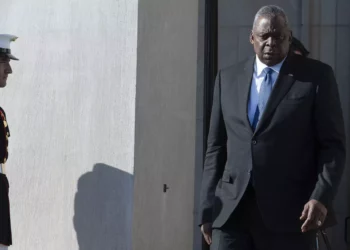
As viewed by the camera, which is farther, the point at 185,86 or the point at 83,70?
the point at 185,86

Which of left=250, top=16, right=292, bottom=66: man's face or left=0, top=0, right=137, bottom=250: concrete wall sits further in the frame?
left=0, top=0, right=137, bottom=250: concrete wall

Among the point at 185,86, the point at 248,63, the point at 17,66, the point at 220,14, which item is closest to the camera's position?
the point at 248,63

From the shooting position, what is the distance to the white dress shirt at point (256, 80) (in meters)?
4.10

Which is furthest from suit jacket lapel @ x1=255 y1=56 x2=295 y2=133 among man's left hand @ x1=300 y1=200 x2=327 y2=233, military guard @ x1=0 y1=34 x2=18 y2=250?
military guard @ x1=0 y1=34 x2=18 y2=250

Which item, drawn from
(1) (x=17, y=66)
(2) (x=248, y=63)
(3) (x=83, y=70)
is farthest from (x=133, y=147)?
(2) (x=248, y=63)

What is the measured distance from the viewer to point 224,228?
13.4ft

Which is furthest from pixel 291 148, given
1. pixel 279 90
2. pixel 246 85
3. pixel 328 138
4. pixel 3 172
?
pixel 3 172

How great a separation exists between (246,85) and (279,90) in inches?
7.8

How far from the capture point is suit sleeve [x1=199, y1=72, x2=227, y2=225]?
422 cm

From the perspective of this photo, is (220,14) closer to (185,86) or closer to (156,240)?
(185,86)

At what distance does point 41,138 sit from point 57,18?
2.83 feet

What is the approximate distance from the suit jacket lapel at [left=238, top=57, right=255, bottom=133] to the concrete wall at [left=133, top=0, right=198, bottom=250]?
1.77 m

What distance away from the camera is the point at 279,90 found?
13.2ft

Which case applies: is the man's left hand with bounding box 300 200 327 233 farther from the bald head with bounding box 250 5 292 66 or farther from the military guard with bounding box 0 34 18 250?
the military guard with bounding box 0 34 18 250
